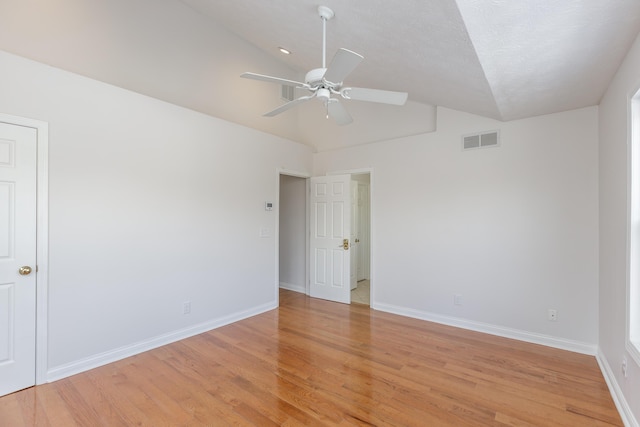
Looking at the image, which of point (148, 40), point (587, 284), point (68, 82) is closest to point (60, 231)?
point (68, 82)

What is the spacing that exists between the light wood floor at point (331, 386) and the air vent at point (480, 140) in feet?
7.53

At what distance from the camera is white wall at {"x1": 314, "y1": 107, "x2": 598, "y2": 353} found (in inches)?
123

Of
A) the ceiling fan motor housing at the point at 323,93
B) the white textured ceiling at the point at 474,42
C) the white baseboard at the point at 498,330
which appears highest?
the white textured ceiling at the point at 474,42

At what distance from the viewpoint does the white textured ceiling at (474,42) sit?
1.72m

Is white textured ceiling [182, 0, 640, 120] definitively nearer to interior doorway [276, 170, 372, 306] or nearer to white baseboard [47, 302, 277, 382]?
interior doorway [276, 170, 372, 306]

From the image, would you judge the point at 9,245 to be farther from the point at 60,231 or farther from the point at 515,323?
the point at 515,323

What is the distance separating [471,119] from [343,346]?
10.3 feet

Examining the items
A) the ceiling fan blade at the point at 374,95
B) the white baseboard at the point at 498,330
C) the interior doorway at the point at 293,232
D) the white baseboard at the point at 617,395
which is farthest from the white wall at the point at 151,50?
the white baseboard at the point at 617,395

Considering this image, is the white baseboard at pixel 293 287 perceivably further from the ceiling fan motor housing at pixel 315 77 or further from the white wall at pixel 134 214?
the ceiling fan motor housing at pixel 315 77

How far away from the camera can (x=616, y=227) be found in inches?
93.2

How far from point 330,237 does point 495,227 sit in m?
2.41

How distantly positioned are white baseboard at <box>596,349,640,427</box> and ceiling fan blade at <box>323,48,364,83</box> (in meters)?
2.85

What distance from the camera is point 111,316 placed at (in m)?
2.92

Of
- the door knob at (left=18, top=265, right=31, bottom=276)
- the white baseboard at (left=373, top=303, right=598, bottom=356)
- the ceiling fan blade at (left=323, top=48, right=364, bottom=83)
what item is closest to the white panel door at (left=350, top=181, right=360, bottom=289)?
the white baseboard at (left=373, top=303, right=598, bottom=356)
